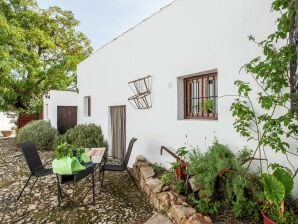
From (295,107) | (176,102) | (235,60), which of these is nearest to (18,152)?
(176,102)

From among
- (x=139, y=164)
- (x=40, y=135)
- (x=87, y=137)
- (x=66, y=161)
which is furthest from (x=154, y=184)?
(x=40, y=135)

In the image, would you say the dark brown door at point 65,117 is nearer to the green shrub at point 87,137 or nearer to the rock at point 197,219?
the green shrub at point 87,137

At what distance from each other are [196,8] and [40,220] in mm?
4289

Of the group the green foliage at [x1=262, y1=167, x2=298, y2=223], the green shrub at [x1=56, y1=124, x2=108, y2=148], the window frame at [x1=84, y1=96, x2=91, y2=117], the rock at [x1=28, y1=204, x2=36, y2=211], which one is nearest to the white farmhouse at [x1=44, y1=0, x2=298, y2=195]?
the green shrub at [x1=56, y1=124, x2=108, y2=148]

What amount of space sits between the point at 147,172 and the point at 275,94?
9.08ft

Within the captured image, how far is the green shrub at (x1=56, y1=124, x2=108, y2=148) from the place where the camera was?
303 inches

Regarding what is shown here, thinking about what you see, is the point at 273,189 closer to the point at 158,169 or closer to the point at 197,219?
the point at 197,219

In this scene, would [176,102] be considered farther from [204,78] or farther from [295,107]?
[295,107]

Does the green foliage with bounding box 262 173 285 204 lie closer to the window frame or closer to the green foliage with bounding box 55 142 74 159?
the green foliage with bounding box 55 142 74 159

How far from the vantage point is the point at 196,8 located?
14.1 ft

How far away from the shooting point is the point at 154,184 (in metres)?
4.15

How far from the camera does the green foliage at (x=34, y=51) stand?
36.9ft

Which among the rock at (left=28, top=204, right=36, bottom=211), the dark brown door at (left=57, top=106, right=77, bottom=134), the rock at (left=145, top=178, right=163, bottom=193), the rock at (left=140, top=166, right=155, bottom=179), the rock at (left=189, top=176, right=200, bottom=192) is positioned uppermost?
the dark brown door at (left=57, top=106, right=77, bottom=134)

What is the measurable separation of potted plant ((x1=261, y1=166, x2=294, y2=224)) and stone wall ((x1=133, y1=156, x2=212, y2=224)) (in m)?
0.69
